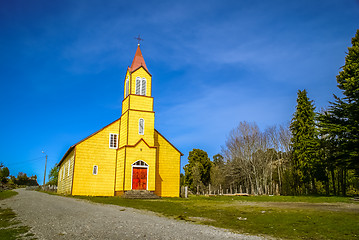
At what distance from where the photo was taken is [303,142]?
35844 millimetres

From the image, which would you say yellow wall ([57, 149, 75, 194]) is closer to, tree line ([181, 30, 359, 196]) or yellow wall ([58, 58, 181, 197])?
yellow wall ([58, 58, 181, 197])

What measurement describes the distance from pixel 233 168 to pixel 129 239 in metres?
38.6

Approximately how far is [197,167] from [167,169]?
22847mm

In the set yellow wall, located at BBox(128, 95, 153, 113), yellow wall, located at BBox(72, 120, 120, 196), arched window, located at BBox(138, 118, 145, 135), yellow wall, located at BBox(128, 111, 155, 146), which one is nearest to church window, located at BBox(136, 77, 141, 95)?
yellow wall, located at BBox(128, 95, 153, 113)

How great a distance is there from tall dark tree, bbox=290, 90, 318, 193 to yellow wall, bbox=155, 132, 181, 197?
1595 centimetres

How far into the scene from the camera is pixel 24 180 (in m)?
101

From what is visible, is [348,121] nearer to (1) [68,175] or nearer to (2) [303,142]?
(2) [303,142]

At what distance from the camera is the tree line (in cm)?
2469

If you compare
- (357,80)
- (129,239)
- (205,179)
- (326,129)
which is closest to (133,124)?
(326,129)

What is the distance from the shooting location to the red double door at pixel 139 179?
27734 mm

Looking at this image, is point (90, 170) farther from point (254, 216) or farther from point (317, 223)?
point (317, 223)

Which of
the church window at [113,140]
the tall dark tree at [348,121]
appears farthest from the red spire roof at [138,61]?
the tall dark tree at [348,121]

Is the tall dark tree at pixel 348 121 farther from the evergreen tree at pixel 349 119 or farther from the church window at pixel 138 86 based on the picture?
the church window at pixel 138 86

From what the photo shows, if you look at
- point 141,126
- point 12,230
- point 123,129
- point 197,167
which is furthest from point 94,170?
point 197,167
